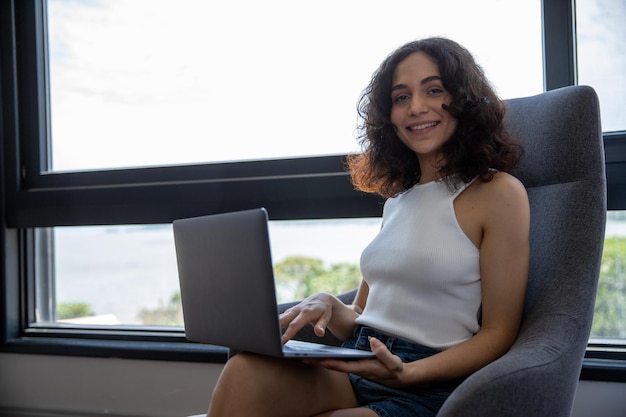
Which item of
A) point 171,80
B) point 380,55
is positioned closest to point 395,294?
point 380,55

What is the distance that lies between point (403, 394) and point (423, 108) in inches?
23.2

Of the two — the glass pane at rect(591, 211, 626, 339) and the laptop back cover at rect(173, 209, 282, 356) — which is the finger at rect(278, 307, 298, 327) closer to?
the laptop back cover at rect(173, 209, 282, 356)

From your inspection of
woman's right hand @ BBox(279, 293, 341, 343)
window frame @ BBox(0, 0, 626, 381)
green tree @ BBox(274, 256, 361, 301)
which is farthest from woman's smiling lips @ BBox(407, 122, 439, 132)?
green tree @ BBox(274, 256, 361, 301)

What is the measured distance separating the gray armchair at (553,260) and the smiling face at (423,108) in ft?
0.66

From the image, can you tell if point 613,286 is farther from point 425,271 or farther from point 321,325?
point 321,325

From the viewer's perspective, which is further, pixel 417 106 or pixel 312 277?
pixel 312 277

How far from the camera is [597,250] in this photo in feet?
4.24

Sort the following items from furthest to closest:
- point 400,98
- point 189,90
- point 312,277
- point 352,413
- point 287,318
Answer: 1. point 189,90
2. point 312,277
3. point 400,98
4. point 287,318
5. point 352,413

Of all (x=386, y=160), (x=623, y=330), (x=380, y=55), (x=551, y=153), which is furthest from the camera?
(x=380, y=55)

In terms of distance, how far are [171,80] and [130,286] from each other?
0.78 meters

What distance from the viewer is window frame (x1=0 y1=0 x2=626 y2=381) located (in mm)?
2156

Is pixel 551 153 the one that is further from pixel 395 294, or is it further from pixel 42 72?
pixel 42 72

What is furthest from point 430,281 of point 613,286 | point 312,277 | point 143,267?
point 143,267

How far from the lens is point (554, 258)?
4.36 feet
